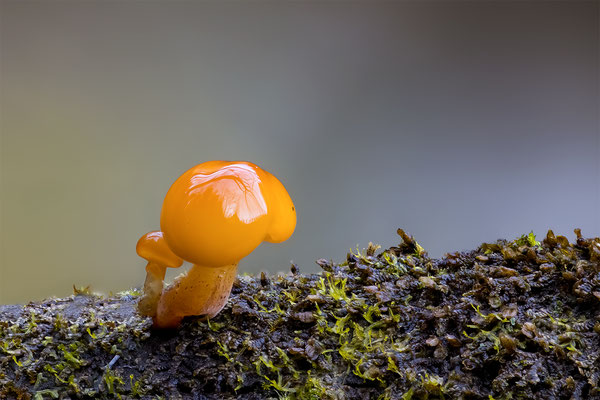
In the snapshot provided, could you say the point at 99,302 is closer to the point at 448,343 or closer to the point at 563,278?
the point at 448,343

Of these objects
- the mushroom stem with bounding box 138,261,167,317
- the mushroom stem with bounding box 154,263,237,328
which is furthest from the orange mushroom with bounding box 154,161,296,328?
the mushroom stem with bounding box 138,261,167,317

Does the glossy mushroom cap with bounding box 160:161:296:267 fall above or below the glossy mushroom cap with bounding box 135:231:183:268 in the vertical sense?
above

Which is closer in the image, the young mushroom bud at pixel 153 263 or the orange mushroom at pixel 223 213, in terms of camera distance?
the orange mushroom at pixel 223 213

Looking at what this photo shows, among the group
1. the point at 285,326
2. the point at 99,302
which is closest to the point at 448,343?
the point at 285,326

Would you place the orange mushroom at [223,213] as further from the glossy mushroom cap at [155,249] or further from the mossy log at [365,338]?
the mossy log at [365,338]

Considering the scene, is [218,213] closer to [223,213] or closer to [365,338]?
[223,213]

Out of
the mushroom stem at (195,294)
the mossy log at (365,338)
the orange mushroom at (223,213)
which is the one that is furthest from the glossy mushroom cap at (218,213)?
the mossy log at (365,338)

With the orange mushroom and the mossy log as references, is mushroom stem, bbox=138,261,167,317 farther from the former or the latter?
the orange mushroom
